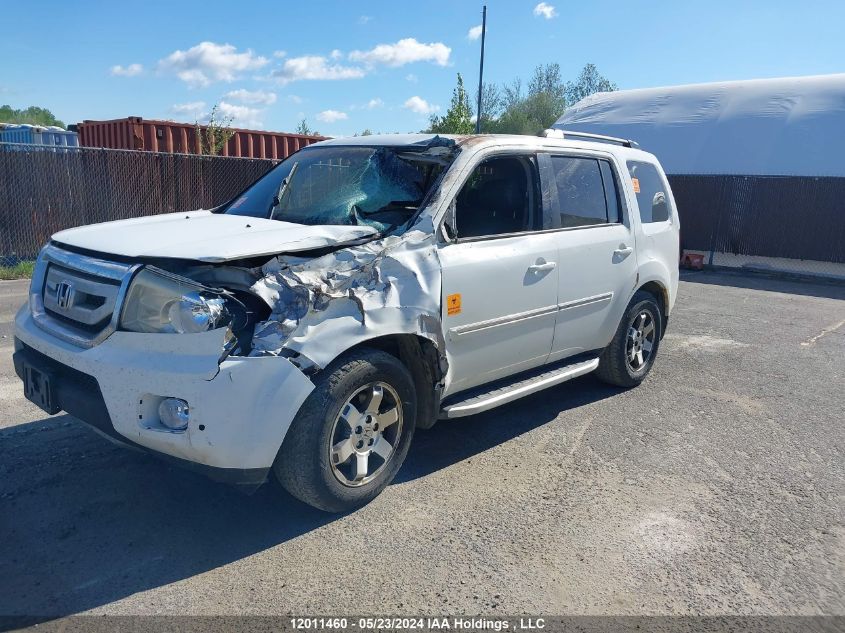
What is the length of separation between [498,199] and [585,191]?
938mm

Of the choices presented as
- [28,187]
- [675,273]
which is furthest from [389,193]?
[28,187]

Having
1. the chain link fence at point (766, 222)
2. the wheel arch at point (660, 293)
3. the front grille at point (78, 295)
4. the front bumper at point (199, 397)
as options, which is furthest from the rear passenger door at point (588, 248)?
the chain link fence at point (766, 222)

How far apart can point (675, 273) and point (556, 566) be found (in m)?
3.70

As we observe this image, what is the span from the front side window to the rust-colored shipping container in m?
10.4

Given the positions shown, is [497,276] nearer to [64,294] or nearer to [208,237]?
[208,237]

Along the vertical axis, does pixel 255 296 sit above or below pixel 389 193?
below

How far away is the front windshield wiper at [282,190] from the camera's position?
4.42 metres

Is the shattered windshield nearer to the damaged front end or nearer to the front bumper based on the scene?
the damaged front end

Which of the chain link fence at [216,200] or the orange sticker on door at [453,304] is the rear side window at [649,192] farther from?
the chain link fence at [216,200]

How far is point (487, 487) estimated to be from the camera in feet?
12.9

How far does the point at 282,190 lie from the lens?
15.1 ft

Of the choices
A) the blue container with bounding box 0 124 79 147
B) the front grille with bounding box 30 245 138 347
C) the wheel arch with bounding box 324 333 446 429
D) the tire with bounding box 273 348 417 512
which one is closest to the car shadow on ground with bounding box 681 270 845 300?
the wheel arch with bounding box 324 333 446 429

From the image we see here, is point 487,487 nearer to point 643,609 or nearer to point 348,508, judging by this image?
point 348,508

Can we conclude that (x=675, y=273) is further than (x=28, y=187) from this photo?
No
